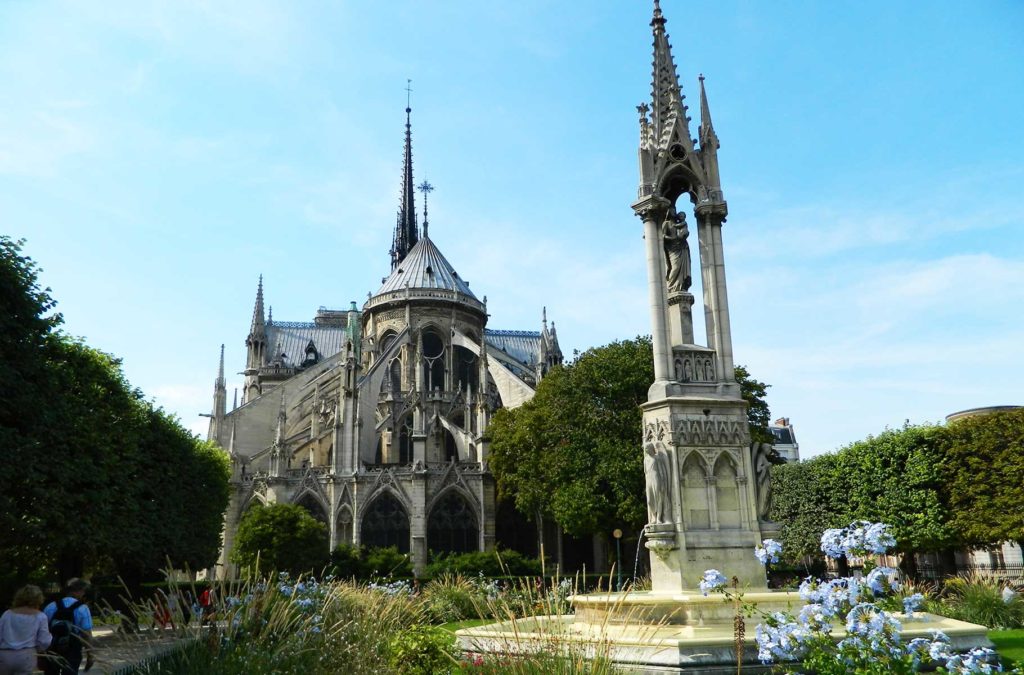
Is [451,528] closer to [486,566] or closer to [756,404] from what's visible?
[486,566]

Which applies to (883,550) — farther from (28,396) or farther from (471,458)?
(471,458)

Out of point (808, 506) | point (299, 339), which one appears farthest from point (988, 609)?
point (299, 339)

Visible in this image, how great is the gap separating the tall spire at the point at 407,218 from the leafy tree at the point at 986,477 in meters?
65.3

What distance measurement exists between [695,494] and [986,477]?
1800cm

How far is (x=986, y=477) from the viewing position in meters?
23.9

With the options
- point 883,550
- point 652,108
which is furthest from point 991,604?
point 883,550

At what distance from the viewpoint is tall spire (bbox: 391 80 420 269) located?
3375 inches

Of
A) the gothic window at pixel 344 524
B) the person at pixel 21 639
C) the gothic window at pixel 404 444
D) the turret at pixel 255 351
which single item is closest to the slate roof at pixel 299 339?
the turret at pixel 255 351

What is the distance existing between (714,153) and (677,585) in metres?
6.36

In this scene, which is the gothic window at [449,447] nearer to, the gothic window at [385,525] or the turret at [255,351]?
the gothic window at [385,525]

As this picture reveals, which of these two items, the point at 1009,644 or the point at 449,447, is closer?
the point at 1009,644

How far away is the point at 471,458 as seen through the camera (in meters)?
46.5

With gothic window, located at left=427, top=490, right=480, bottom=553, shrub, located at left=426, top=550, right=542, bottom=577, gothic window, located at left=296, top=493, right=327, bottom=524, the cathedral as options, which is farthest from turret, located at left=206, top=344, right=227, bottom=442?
shrub, located at left=426, top=550, right=542, bottom=577

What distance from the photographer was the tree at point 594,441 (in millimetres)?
31578
